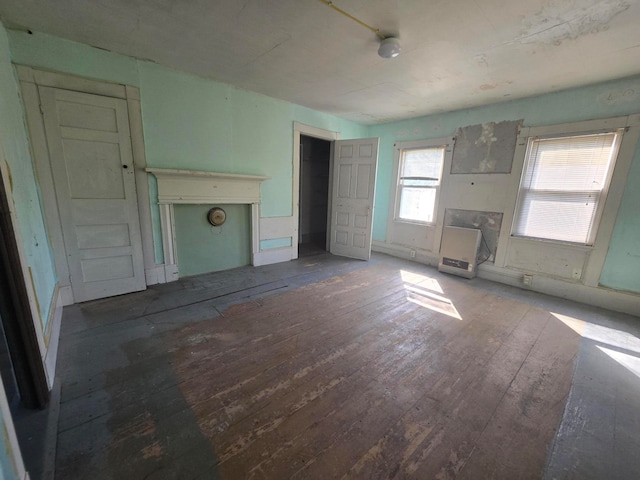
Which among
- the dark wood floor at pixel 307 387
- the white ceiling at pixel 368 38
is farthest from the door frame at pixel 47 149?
the dark wood floor at pixel 307 387

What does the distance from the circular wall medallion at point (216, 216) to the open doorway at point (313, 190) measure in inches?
91.0

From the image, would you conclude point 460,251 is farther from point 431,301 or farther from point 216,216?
point 216,216

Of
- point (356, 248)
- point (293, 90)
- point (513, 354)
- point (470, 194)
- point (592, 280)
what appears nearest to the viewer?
point (513, 354)

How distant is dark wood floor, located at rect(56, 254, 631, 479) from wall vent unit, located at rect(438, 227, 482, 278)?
38.9 inches

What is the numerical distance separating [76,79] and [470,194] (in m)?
5.07

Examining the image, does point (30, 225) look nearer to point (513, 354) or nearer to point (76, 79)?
point (76, 79)

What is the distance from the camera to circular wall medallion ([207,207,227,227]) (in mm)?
3506

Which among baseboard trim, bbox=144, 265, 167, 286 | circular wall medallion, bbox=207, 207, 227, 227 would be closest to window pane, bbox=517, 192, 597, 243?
circular wall medallion, bbox=207, 207, 227, 227

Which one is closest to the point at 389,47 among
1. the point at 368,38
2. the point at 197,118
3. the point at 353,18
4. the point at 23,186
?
the point at 368,38

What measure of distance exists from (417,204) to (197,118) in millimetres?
3810

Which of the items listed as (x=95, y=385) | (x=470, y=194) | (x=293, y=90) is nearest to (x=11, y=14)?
(x=293, y=90)

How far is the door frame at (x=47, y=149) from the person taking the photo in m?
2.27

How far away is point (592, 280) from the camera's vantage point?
308cm

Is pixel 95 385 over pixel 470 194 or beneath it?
beneath
